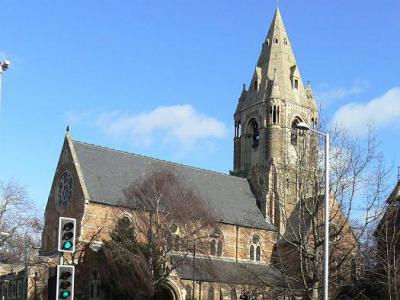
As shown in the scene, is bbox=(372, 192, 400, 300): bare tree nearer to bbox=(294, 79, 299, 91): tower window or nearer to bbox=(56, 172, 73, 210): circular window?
bbox=(56, 172, 73, 210): circular window

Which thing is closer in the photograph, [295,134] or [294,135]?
[295,134]

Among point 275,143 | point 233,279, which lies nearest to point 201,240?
point 233,279

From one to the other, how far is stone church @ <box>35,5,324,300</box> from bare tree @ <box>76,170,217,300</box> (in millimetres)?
1972

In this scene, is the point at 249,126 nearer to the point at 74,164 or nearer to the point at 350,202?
the point at 74,164

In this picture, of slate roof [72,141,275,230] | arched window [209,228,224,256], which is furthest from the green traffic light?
arched window [209,228,224,256]

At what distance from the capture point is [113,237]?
1804 inches

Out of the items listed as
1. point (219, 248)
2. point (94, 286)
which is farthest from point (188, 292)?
point (219, 248)

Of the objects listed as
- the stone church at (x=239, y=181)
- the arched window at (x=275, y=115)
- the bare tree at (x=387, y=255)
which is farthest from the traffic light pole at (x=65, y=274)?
the arched window at (x=275, y=115)

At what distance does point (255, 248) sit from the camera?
5769 centimetres

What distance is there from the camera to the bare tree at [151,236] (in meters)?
43.4

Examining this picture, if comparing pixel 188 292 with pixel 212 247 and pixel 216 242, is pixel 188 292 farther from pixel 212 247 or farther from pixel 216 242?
pixel 216 242

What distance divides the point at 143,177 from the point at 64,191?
6238 mm

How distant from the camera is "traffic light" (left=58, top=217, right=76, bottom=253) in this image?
17500 mm

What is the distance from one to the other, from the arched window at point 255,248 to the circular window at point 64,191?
1662cm
